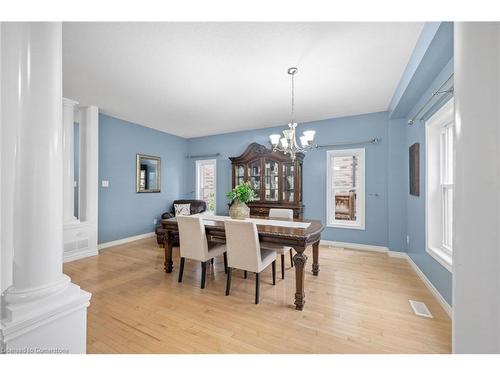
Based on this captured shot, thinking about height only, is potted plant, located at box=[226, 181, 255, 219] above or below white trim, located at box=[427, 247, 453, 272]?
above

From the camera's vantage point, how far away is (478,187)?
792 millimetres

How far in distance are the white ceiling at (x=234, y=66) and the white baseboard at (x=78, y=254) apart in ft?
7.85

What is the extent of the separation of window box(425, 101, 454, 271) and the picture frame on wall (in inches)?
10.4

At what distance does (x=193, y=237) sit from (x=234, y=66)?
1.97 meters

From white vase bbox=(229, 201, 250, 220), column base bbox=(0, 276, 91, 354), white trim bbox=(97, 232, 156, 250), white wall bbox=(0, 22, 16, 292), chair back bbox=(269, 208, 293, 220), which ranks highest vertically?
white wall bbox=(0, 22, 16, 292)

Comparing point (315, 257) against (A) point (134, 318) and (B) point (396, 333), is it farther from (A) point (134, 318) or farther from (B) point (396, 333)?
(A) point (134, 318)

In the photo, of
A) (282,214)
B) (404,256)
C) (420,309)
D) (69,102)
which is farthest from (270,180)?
(69,102)

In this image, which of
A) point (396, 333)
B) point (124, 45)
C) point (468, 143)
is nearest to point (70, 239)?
point (124, 45)

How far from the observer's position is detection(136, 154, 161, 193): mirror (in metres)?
4.66

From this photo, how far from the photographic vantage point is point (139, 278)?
8.91ft

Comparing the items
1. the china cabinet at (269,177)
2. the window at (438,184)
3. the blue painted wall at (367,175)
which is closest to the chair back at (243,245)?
the window at (438,184)

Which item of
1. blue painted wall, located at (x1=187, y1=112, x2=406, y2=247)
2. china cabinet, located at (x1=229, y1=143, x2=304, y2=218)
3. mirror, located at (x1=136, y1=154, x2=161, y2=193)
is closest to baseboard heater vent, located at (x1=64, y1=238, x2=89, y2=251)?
mirror, located at (x1=136, y1=154, x2=161, y2=193)

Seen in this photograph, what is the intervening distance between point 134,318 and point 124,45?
248 centimetres

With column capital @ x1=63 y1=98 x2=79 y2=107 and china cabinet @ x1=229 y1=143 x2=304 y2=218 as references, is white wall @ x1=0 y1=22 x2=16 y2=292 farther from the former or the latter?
china cabinet @ x1=229 y1=143 x2=304 y2=218
